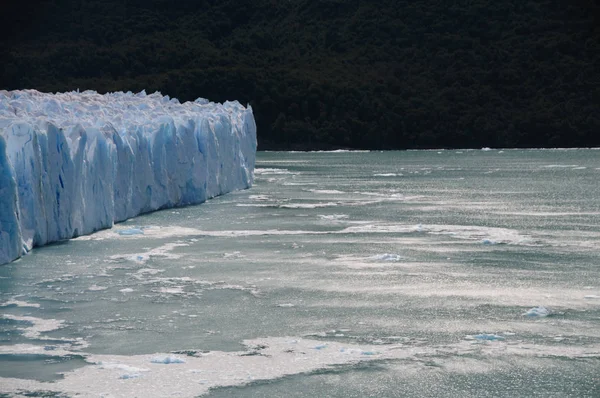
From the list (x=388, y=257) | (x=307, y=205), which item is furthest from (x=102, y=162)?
(x=307, y=205)

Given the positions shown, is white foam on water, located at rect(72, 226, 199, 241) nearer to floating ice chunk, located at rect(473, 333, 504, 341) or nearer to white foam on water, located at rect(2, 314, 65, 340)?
white foam on water, located at rect(2, 314, 65, 340)

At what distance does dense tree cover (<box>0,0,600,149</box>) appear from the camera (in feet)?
170

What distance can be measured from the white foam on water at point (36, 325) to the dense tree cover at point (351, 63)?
41460mm

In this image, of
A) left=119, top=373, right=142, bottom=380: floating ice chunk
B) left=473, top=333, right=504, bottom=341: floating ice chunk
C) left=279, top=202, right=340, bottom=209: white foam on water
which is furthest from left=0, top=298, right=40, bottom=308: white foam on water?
left=279, top=202, right=340, bottom=209: white foam on water

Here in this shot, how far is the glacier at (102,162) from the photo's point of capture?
13.7 m

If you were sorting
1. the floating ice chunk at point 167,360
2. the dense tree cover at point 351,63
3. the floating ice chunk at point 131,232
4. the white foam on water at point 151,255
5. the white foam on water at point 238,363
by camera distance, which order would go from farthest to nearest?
1. the dense tree cover at point 351,63
2. the floating ice chunk at point 131,232
3. the white foam on water at point 151,255
4. the floating ice chunk at point 167,360
5. the white foam on water at point 238,363

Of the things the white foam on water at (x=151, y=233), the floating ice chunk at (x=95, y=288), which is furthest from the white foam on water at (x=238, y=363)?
the white foam on water at (x=151, y=233)

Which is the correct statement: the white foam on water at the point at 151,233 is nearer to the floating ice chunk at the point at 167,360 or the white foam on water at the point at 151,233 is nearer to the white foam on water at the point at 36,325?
the white foam on water at the point at 36,325

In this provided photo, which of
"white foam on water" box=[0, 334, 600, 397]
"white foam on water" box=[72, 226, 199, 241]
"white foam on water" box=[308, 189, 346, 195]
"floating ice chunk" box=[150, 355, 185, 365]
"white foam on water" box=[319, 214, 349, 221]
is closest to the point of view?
"white foam on water" box=[0, 334, 600, 397]

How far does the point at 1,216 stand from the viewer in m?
12.4

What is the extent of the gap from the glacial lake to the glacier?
404 mm

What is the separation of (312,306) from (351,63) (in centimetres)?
4676

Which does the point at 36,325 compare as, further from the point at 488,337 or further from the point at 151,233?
the point at 151,233

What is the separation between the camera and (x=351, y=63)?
5653 cm
